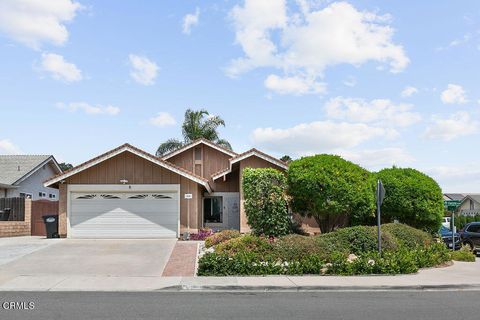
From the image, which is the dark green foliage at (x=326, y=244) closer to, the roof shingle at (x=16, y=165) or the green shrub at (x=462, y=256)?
the green shrub at (x=462, y=256)

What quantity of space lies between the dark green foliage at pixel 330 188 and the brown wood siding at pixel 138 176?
16.3ft

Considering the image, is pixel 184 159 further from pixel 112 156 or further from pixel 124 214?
pixel 124 214

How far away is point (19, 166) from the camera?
33750mm

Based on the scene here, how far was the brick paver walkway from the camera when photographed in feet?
46.1

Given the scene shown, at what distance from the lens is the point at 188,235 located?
22.4 meters

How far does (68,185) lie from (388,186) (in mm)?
14400

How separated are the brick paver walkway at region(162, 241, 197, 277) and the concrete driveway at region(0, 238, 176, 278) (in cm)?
23

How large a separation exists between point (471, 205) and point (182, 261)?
53.0m

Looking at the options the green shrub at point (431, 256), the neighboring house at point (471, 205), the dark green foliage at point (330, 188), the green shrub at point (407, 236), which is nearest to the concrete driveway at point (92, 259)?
the dark green foliage at point (330, 188)

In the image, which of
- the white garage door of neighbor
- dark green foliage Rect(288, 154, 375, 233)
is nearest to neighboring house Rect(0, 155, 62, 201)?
the white garage door of neighbor

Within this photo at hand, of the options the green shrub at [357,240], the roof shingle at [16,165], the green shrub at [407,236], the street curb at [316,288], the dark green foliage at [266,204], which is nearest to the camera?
the street curb at [316,288]
